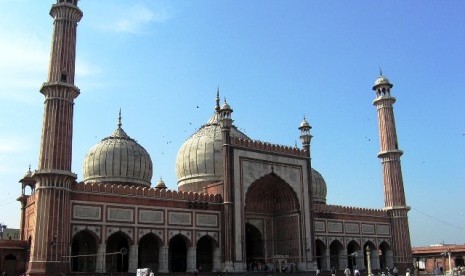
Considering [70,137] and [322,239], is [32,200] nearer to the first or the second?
Result: [70,137]

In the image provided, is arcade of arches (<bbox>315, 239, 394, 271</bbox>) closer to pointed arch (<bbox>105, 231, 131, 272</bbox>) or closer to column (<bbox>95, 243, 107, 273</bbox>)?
pointed arch (<bbox>105, 231, 131, 272</bbox>)

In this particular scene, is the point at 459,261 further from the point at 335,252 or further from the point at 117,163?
the point at 117,163

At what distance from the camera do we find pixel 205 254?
27.0 meters

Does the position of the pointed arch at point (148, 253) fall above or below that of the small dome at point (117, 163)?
below

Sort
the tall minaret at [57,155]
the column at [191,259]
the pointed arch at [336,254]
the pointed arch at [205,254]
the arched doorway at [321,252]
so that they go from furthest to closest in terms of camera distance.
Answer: the pointed arch at [336,254] → the arched doorway at [321,252] → the pointed arch at [205,254] → the column at [191,259] → the tall minaret at [57,155]

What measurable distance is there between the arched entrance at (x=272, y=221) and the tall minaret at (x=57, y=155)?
992 centimetres

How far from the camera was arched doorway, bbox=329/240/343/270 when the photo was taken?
30.5 metres

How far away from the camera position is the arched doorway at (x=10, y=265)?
74.5 feet

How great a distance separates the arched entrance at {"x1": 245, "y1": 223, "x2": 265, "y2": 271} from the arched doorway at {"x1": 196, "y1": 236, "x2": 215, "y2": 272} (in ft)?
7.23

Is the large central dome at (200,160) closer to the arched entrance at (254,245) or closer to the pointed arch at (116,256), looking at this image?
the arched entrance at (254,245)

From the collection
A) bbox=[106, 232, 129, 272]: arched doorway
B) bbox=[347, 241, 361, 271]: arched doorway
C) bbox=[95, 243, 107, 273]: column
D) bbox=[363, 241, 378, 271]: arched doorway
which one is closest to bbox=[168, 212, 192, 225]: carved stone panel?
bbox=[106, 232, 129, 272]: arched doorway

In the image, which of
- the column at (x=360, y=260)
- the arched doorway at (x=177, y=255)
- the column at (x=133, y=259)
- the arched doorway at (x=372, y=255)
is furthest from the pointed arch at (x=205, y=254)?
the arched doorway at (x=372, y=255)

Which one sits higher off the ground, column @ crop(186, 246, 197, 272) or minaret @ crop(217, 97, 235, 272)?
minaret @ crop(217, 97, 235, 272)

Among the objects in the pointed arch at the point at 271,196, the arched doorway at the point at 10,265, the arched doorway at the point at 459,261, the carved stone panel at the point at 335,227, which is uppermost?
the pointed arch at the point at 271,196
